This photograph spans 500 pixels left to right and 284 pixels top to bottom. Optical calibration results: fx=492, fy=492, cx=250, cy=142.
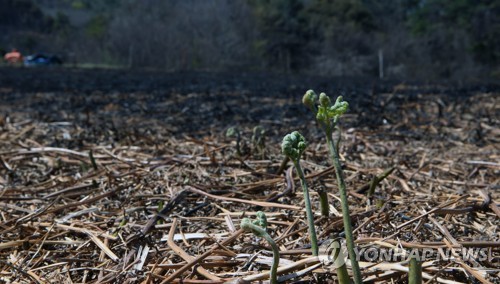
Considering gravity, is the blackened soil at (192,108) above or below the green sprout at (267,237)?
below

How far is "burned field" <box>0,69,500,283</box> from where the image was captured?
1.17m

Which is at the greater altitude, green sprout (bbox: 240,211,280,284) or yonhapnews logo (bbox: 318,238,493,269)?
green sprout (bbox: 240,211,280,284)

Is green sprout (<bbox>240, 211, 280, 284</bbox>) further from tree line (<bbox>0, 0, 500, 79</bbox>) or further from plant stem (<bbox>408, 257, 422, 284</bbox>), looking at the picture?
tree line (<bbox>0, 0, 500, 79</bbox>)

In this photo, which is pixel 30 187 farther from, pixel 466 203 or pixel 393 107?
pixel 393 107

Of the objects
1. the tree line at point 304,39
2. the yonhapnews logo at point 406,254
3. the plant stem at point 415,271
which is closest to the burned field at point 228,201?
the yonhapnews logo at point 406,254

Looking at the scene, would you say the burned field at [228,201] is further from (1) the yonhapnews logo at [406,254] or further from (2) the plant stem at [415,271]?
(2) the plant stem at [415,271]

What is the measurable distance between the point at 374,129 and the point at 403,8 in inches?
1056

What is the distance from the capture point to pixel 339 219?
137 centimetres

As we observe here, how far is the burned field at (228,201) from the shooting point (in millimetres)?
1167

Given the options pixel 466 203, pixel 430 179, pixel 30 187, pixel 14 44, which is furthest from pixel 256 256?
pixel 14 44

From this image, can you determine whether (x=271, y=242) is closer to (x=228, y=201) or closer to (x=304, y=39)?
(x=228, y=201)

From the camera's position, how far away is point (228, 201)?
5.36ft

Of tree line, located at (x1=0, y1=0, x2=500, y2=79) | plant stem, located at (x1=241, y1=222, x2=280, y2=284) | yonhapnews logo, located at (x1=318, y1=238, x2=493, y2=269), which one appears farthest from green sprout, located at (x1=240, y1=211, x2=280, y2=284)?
tree line, located at (x1=0, y1=0, x2=500, y2=79)

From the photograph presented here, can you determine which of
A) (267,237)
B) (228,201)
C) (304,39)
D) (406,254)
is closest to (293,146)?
(267,237)
